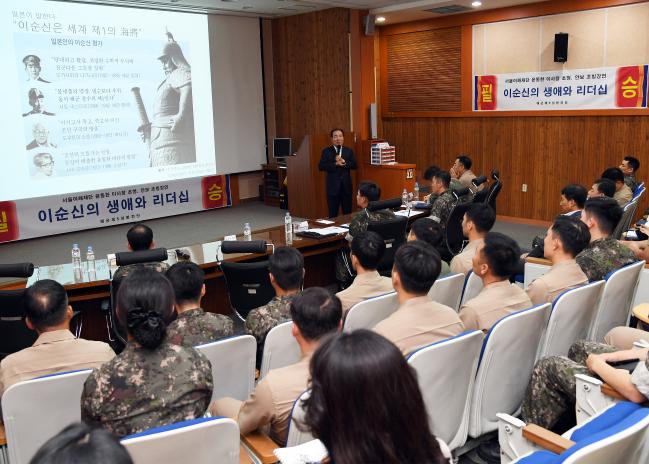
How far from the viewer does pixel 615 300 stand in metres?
3.34

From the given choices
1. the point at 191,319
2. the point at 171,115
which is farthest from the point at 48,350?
the point at 171,115

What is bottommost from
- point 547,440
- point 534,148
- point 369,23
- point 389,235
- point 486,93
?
point 547,440

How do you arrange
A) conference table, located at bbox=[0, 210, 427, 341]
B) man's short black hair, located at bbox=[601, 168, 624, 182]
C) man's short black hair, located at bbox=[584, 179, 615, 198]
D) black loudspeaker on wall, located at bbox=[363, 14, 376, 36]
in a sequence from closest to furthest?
conference table, located at bbox=[0, 210, 427, 341]
man's short black hair, located at bbox=[584, 179, 615, 198]
man's short black hair, located at bbox=[601, 168, 624, 182]
black loudspeaker on wall, located at bbox=[363, 14, 376, 36]

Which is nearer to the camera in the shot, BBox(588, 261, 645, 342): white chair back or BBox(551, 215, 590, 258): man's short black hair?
BBox(588, 261, 645, 342): white chair back

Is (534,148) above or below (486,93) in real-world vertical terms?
below

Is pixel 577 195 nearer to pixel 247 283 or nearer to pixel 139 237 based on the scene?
pixel 247 283

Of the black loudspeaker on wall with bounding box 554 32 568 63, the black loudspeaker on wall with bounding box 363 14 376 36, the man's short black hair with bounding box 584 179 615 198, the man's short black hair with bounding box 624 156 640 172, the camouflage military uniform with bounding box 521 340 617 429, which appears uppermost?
the black loudspeaker on wall with bounding box 363 14 376 36

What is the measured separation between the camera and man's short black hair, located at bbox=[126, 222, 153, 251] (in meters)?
4.32

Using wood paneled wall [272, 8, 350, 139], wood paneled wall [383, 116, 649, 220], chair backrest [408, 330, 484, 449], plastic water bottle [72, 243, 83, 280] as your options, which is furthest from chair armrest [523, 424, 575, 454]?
wood paneled wall [272, 8, 350, 139]

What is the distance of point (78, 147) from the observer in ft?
28.8

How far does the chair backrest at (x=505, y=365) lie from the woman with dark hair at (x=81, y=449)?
1822 millimetres

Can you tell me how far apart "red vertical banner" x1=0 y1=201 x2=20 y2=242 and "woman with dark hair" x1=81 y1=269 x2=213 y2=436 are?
290 inches

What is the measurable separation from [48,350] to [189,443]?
44.1 inches

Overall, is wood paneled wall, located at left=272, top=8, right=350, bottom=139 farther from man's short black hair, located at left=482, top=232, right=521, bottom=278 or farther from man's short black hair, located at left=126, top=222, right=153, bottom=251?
man's short black hair, located at left=482, top=232, right=521, bottom=278
